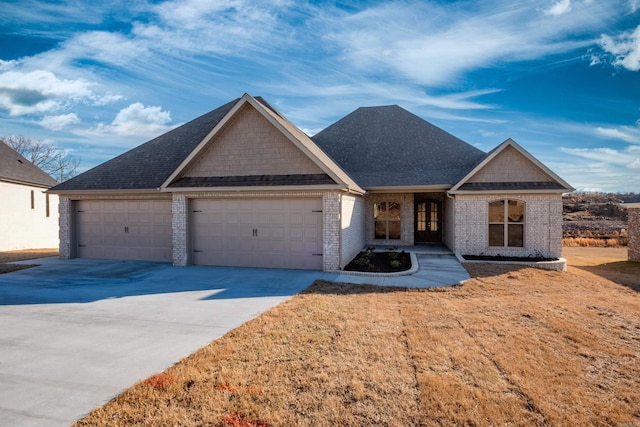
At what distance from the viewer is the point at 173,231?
43.7 ft

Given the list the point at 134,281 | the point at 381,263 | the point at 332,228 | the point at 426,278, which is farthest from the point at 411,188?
the point at 134,281

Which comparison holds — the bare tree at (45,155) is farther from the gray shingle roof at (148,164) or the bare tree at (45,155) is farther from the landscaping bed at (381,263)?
the landscaping bed at (381,263)

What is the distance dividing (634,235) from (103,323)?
22289mm

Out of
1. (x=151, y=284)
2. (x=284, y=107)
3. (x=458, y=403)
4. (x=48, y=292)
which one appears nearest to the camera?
(x=458, y=403)

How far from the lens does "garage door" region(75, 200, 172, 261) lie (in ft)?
47.6

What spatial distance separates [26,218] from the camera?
22656 millimetres

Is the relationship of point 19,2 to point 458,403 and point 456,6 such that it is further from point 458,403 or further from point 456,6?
point 458,403

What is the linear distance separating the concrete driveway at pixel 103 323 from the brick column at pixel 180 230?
65 cm

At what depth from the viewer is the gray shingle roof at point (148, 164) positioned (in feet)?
48.6

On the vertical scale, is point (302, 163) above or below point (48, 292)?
above

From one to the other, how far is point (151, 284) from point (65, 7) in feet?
33.1

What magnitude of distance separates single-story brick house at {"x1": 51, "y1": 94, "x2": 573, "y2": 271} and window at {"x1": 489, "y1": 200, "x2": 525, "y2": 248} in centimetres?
4

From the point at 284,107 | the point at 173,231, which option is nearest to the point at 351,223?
the point at 173,231

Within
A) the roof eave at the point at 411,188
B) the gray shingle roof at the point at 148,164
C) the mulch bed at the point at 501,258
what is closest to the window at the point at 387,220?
the roof eave at the point at 411,188
